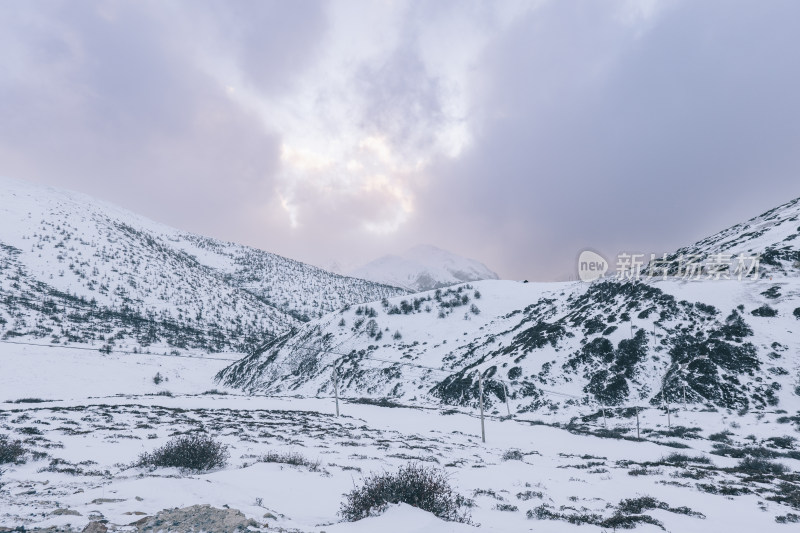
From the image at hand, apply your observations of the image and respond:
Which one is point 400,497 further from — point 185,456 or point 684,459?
point 684,459

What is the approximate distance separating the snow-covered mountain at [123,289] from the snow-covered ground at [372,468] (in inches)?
2516

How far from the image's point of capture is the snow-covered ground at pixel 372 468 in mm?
7660

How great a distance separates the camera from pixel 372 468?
15336 mm

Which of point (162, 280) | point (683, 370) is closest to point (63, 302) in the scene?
point (162, 280)

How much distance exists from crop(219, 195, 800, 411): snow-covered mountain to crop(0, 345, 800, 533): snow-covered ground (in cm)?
461

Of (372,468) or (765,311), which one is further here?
(765,311)

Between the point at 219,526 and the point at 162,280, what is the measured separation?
454ft

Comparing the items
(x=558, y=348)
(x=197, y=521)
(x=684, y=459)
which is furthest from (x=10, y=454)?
(x=558, y=348)

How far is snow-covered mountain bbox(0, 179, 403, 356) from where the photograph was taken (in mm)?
84875

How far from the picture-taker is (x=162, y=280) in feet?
403

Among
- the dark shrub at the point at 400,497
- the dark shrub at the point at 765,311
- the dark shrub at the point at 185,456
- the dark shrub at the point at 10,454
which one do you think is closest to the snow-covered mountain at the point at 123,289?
the dark shrub at the point at 10,454

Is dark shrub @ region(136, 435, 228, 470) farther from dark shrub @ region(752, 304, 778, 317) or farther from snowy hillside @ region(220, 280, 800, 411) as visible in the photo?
dark shrub @ region(752, 304, 778, 317)

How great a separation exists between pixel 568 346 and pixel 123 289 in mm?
117575

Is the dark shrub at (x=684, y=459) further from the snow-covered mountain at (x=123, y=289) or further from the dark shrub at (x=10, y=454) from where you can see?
the snow-covered mountain at (x=123, y=289)
